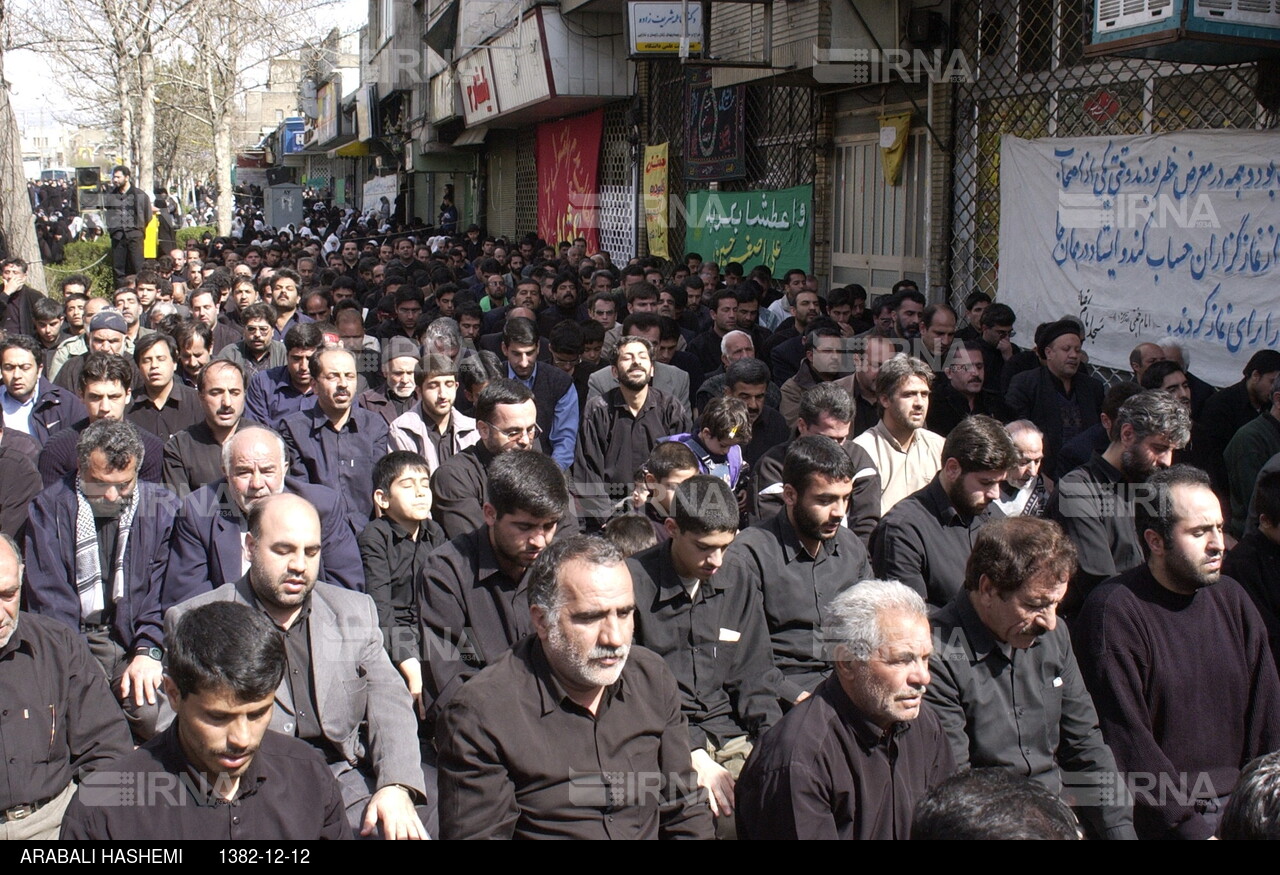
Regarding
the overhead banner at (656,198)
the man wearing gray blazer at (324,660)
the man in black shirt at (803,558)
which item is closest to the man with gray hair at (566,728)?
the man wearing gray blazer at (324,660)

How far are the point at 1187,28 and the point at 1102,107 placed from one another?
267 centimetres

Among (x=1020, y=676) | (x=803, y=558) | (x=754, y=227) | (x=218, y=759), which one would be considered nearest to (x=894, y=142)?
(x=754, y=227)

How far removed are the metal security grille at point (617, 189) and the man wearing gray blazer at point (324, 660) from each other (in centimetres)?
1575

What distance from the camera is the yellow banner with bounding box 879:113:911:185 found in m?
12.3

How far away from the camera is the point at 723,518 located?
4.27 metres

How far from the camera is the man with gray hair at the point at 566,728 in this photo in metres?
3.21

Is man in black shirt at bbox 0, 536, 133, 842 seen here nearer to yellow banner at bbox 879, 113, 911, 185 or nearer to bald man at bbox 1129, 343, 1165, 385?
bald man at bbox 1129, 343, 1165, 385

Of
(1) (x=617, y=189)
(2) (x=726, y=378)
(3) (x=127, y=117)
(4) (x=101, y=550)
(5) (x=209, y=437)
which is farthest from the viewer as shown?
(3) (x=127, y=117)

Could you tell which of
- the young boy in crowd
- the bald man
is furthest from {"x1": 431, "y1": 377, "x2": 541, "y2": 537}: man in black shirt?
the bald man

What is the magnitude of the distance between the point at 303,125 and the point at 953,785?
58394 mm

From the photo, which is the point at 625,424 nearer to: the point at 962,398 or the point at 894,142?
the point at 962,398

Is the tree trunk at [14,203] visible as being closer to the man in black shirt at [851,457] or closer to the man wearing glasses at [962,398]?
the man wearing glasses at [962,398]

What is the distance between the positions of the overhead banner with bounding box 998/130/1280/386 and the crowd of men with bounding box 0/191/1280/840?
5.43 feet

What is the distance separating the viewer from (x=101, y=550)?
5.07m
